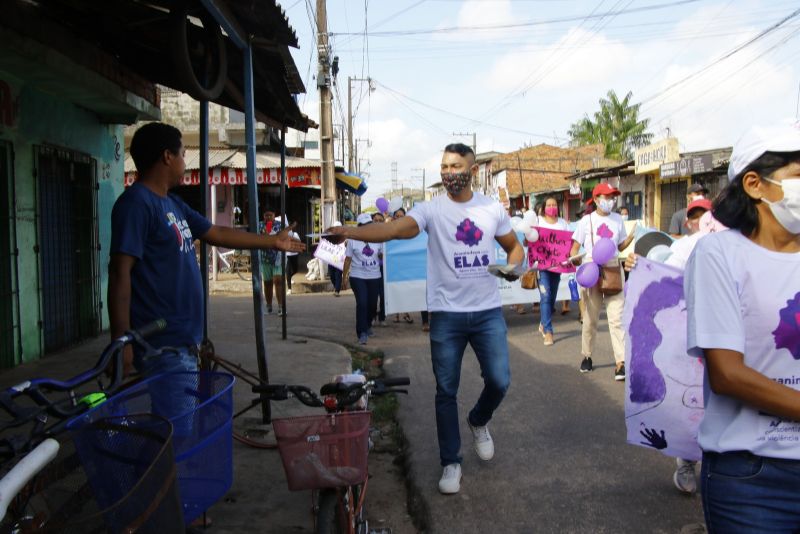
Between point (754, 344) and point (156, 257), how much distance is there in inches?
97.7

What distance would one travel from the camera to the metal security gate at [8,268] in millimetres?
7059

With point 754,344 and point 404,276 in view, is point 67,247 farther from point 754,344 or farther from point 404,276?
point 754,344

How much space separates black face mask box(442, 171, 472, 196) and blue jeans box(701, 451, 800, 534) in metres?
2.58

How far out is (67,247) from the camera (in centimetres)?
859

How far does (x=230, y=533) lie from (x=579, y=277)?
172 inches

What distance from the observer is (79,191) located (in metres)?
8.94

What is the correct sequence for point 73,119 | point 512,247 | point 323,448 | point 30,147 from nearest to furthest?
point 323,448
point 512,247
point 30,147
point 73,119

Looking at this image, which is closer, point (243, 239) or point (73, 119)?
point (243, 239)

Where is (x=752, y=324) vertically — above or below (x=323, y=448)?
above

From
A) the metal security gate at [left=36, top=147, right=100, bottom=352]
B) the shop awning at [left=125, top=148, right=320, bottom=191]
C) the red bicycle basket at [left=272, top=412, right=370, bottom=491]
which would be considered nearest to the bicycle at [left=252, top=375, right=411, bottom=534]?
the red bicycle basket at [left=272, top=412, right=370, bottom=491]

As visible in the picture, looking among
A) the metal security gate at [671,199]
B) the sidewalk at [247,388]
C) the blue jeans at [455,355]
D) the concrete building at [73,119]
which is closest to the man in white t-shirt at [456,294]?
the blue jeans at [455,355]

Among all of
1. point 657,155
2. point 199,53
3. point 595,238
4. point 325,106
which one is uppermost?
point 325,106

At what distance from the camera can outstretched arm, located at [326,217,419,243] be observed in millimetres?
3746

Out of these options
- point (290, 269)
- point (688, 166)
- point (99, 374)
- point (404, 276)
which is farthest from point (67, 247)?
point (688, 166)
